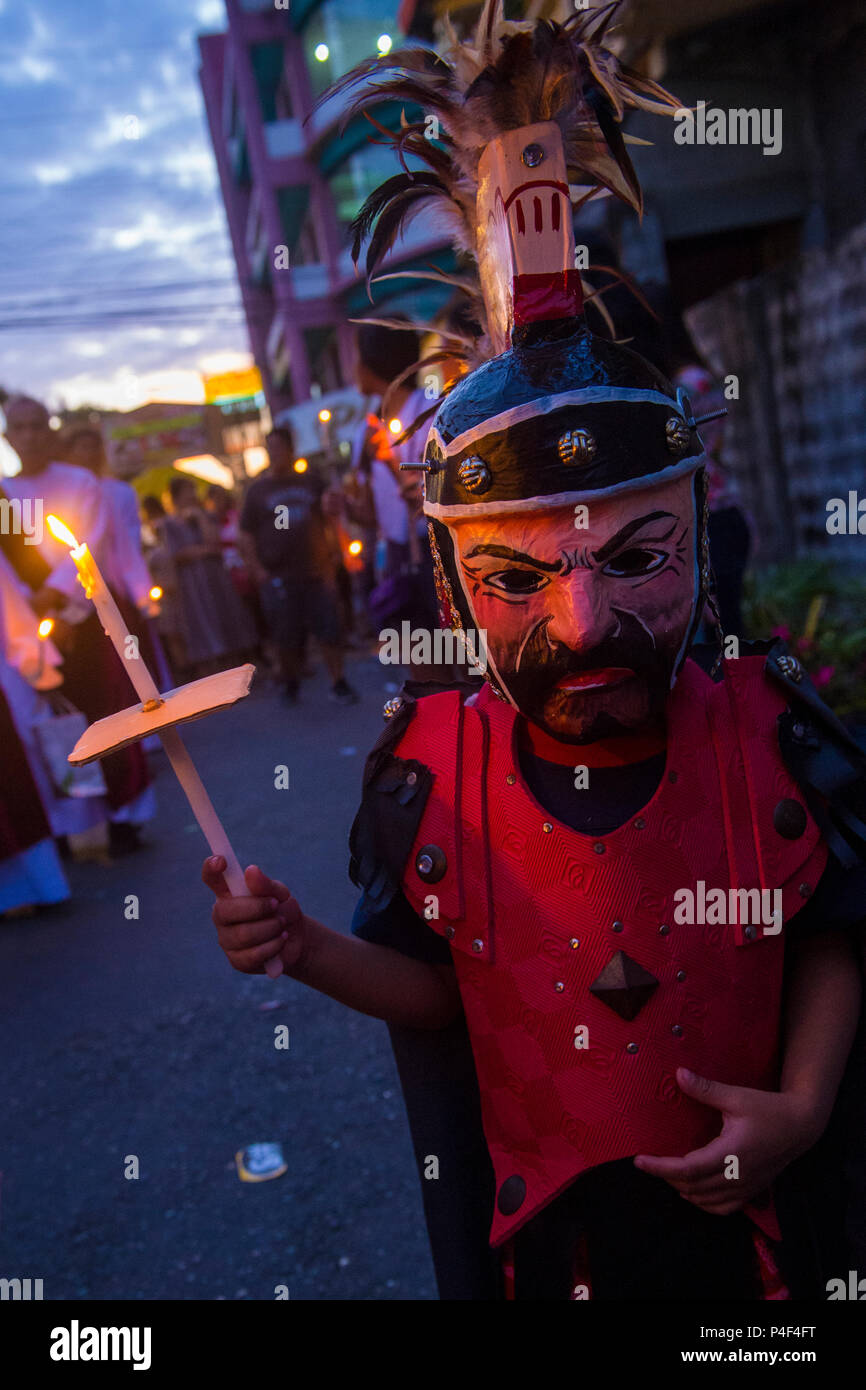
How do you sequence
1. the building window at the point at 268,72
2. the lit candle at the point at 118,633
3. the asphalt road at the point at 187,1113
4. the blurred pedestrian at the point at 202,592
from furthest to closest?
the building window at the point at 268,72
the blurred pedestrian at the point at 202,592
the asphalt road at the point at 187,1113
the lit candle at the point at 118,633

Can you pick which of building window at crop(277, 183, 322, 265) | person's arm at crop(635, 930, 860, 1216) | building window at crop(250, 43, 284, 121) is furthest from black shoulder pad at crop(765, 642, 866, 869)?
building window at crop(250, 43, 284, 121)

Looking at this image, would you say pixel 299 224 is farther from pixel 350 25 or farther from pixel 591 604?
pixel 591 604

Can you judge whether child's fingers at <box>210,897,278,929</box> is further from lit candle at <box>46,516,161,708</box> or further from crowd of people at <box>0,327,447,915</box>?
crowd of people at <box>0,327,447,915</box>

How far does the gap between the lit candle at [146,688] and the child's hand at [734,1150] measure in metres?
0.54

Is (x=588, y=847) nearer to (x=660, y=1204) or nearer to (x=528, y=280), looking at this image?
(x=660, y=1204)

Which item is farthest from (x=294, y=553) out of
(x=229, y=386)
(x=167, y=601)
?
(x=229, y=386)

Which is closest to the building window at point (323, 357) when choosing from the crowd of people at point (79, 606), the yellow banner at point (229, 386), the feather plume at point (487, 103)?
the yellow banner at point (229, 386)

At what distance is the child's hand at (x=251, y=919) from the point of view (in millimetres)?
1342

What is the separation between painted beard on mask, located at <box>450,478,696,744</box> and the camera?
1291mm

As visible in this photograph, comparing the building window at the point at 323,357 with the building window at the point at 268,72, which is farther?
the building window at the point at 323,357

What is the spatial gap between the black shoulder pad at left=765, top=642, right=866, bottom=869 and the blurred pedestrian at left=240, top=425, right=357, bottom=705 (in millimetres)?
6881

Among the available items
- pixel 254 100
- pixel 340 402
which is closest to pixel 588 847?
pixel 340 402

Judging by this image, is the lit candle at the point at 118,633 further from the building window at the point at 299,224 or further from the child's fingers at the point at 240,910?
the building window at the point at 299,224
